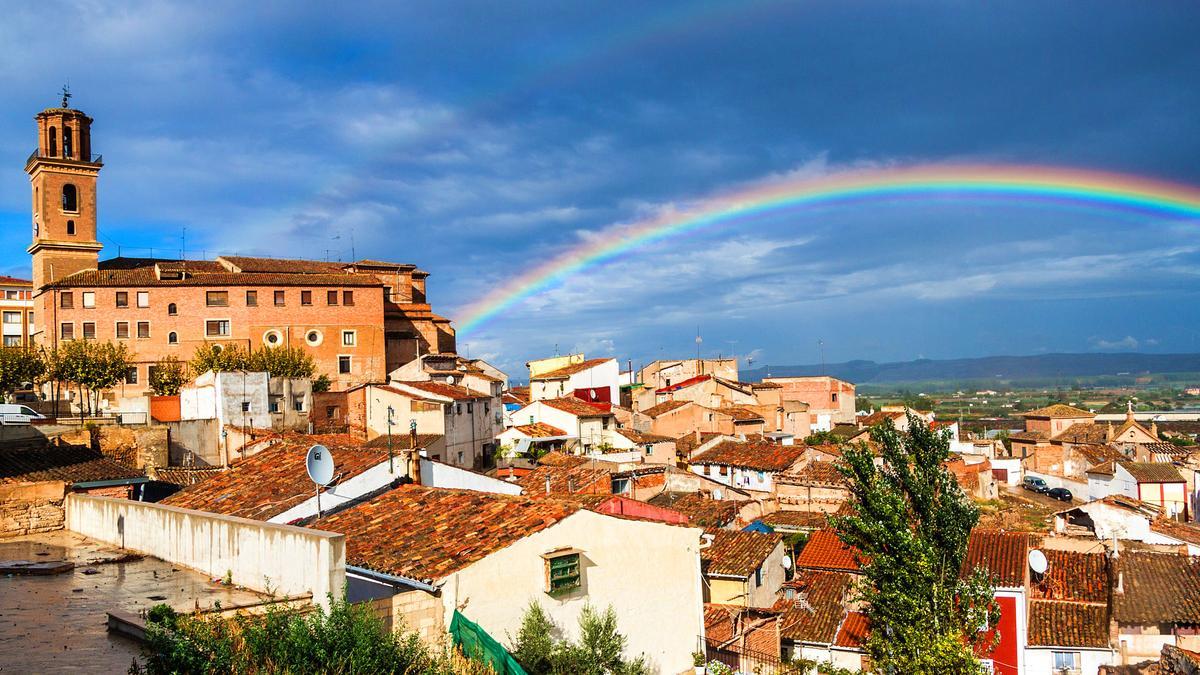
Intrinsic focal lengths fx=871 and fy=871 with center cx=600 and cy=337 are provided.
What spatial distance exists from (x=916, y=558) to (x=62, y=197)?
205ft

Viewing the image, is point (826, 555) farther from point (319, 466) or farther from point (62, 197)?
point (62, 197)

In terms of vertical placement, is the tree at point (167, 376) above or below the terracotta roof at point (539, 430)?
above

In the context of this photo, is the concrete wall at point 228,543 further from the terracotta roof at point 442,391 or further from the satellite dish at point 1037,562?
the terracotta roof at point 442,391

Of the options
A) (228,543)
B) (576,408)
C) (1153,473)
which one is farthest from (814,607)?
(1153,473)

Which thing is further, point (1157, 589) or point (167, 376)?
point (167, 376)

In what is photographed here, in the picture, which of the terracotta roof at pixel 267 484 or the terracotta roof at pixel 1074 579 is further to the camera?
the terracotta roof at pixel 1074 579

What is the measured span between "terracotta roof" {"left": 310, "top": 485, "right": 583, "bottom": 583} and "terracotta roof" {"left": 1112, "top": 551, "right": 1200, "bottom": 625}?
46.3 ft

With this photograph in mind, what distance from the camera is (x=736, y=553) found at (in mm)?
23406

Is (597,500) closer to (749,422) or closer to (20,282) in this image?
(749,422)

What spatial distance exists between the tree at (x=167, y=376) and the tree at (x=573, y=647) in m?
43.9

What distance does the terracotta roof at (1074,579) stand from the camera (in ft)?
71.1

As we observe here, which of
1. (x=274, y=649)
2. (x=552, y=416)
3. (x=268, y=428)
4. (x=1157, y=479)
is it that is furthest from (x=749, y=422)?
(x=274, y=649)

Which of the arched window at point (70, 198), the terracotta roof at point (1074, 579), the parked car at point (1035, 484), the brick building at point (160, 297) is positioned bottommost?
the parked car at point (1035, 484)

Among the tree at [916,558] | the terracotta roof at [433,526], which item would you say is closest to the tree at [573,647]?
the terracotta roof at [433,526]
